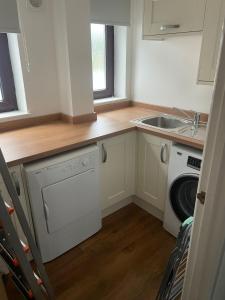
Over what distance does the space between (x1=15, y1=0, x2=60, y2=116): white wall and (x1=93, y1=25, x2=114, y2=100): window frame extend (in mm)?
631

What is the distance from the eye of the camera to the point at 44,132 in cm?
188

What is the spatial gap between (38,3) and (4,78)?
2.14 ft

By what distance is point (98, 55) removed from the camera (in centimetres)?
247

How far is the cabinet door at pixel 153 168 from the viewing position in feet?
6.24

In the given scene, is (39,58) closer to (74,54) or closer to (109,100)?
(74,54)

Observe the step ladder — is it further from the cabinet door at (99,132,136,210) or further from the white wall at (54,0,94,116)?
the white wall at (54,0,94,116)

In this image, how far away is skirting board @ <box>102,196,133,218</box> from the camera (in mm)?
2225

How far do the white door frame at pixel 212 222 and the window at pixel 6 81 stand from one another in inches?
70.7

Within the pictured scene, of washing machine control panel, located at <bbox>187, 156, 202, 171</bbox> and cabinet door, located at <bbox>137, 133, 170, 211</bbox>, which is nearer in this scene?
washing machine control panel, located at <bbox>187, 156, 202, 171</bbox>

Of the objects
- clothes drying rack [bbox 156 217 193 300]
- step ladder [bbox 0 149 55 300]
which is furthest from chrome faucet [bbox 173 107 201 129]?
step ladder [bbox 0 149 55 300]

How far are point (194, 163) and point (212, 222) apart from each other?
36.4 inches

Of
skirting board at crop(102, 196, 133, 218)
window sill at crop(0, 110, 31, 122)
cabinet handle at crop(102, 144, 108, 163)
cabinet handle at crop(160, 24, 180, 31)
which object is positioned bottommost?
skirting board at crop(102, 196, 133, 218)

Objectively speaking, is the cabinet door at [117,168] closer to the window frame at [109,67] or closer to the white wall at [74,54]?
the white wall at [74,54]

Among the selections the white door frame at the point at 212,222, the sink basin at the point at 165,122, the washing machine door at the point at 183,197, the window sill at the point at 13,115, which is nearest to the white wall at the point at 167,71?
the sink basin at the point at 165,122
